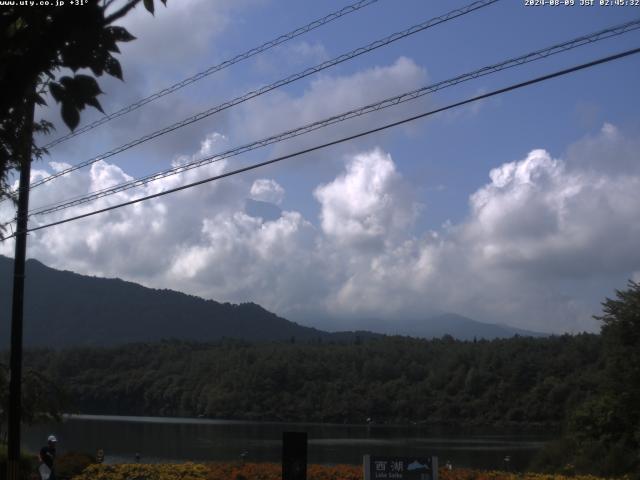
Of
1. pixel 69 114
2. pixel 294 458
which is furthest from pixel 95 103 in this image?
pixel 294 458

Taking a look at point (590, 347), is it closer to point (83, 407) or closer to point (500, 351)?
point (500, 351)

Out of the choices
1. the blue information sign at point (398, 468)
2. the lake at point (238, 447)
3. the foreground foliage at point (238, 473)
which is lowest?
the lake at point (238, 447)

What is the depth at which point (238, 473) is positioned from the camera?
1920cm

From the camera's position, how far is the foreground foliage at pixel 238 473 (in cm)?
1823

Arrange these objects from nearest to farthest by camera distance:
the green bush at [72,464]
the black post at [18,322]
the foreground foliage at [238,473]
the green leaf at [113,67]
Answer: the green leaf at [113,67] → the black post at [18,322] → the foreground foliage at [238,473] → the green bush at [72,464]

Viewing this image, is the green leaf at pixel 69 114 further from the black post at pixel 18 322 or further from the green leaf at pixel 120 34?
the black post at pixel 18 322

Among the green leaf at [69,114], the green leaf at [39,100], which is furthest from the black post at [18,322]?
the green leaf at [69,114]

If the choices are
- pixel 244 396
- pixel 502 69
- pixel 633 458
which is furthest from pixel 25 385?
pixel 244 396

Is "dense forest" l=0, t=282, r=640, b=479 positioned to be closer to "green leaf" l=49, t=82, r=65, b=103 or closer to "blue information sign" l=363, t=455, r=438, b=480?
"blue information sign" l=363, t=455, r=438, b=480

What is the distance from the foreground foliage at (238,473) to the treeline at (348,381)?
58.3 metres

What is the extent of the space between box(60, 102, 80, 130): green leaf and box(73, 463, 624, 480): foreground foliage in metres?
14.2

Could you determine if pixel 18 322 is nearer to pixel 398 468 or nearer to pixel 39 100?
pixel 398 468

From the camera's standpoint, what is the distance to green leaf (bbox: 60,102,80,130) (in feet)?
16.8

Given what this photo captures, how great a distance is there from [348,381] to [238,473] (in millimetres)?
77559
